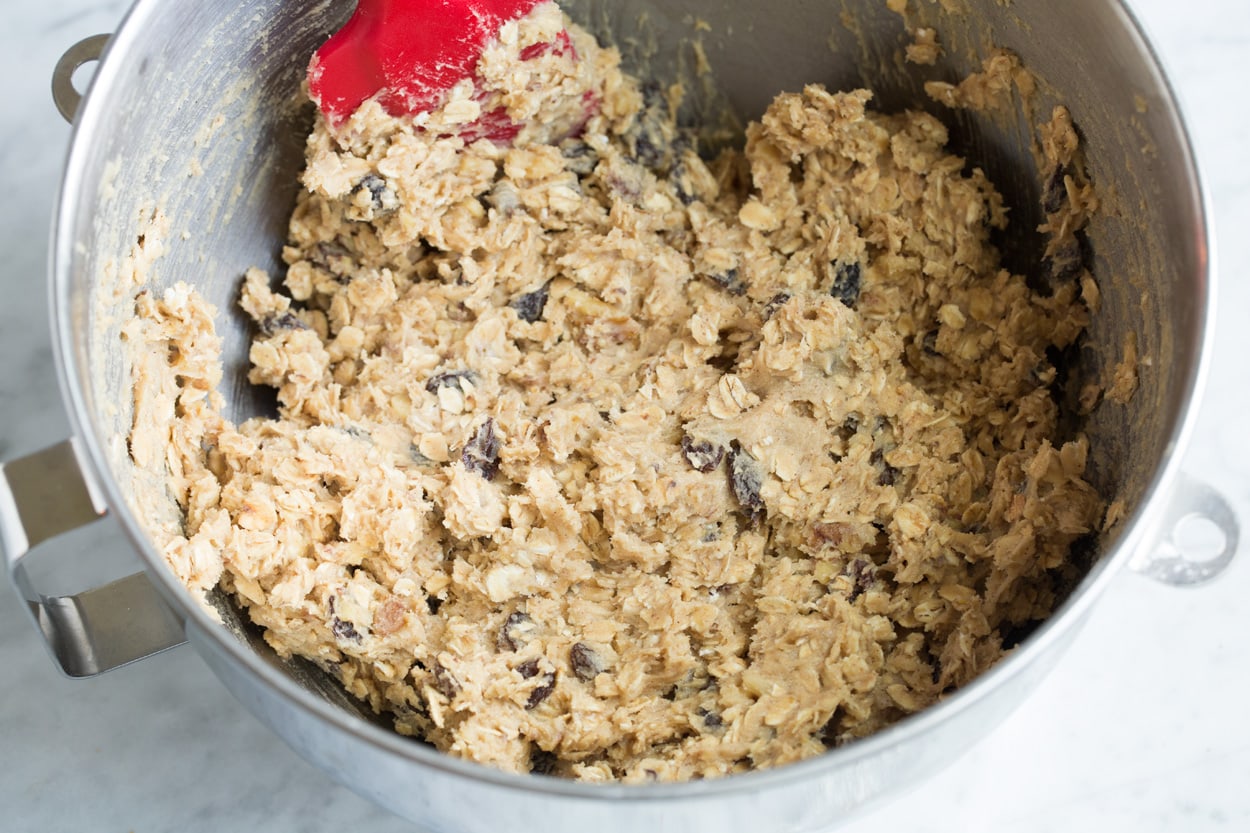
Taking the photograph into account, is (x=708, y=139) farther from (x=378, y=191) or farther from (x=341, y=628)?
(x=341, y=628)

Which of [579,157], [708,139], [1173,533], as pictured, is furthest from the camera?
[708,139]

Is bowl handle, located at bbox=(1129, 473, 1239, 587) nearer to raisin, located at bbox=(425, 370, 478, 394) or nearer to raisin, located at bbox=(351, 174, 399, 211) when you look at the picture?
raisin, located at bbox=(425, 370, 478, 394)

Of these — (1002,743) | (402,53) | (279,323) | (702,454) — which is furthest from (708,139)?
(1002,743)

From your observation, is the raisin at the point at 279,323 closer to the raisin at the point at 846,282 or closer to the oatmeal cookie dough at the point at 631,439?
the oatmeal cookie dough at the point at 631,439

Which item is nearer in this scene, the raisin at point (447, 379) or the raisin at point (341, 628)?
the raisin at point (341, 628)

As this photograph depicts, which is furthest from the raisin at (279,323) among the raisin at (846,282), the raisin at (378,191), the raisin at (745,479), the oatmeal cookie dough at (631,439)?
the raisin at (846,282)

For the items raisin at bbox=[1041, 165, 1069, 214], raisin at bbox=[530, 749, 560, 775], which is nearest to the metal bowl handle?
raisin at bbox=[530, 749, 560, 775]
